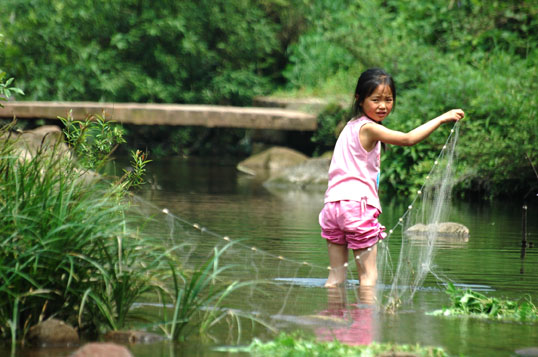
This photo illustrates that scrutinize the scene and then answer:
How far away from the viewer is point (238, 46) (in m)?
22.7

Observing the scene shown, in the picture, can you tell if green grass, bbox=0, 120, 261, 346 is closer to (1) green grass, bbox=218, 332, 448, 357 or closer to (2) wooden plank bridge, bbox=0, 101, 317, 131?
(1) green grass, bbox=218, 332, 448, 357

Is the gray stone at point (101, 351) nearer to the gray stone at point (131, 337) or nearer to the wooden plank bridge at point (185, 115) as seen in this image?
the gray stone at point (131, 337)

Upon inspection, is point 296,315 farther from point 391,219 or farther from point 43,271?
point 391,219

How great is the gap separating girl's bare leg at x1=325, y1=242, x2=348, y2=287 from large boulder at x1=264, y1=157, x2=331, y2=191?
9930 mm

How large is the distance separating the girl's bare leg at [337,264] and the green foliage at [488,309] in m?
0.84

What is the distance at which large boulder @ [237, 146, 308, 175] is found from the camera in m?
18.9

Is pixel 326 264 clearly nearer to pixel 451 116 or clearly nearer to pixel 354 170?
pixel 354 170

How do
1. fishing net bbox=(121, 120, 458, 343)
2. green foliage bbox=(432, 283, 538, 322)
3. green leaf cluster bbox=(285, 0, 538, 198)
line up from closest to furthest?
fishing net bbox=(121, 120, 458, 343)
green foliage bbox=(432, 283, 538, 322)
green leaf cluster bbox=(285, 0, 538, 198)

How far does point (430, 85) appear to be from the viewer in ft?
46.9

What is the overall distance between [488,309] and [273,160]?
13.9 meters

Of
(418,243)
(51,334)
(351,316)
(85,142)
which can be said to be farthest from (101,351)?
(418,243)

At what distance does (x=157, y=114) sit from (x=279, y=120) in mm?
2534

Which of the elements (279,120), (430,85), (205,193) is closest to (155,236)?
(205,193)

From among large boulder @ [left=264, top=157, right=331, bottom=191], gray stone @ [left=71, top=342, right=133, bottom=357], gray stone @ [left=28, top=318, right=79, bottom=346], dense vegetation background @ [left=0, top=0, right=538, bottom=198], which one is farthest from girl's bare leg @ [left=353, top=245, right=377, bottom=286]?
large boulder @ [left=264, top=157, right=331, bottom=191]
